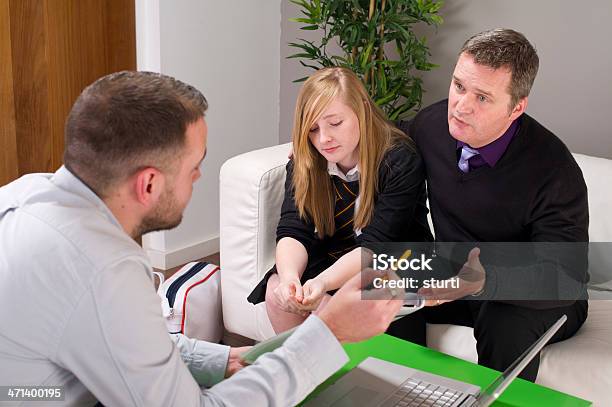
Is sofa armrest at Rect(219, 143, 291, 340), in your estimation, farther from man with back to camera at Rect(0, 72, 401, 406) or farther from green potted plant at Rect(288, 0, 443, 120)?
man with back to camera at Rect(0, 72, 401, 406)

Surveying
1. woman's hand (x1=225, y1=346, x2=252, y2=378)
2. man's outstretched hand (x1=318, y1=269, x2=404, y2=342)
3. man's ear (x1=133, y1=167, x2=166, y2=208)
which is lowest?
woman's hand (x1=225, y1=346, x2=252, y2=378)

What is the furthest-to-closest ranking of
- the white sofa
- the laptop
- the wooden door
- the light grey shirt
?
the wooden door, the white sofa, the laptop, the light grey shirt

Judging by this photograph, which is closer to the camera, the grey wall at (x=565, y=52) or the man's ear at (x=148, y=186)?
the man's ear at (x=148, y=186)

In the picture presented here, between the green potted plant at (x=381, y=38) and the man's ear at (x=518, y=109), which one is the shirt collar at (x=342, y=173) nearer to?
the man's ear at (x=518, y=109)

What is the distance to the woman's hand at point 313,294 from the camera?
7.02 ft

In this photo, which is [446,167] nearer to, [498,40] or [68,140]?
[498,40]

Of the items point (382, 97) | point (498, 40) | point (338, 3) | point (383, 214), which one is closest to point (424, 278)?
point (383, 214)

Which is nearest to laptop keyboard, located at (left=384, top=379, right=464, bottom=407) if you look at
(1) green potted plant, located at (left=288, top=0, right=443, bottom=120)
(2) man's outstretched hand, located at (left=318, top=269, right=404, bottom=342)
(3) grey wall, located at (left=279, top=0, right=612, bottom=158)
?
(2) man's outstretched hand, located at (left=318, top=269, right=404, bottom=342)

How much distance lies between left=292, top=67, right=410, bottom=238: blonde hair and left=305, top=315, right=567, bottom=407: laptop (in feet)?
2.45

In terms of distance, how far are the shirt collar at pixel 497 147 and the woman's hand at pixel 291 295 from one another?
24.1 inches

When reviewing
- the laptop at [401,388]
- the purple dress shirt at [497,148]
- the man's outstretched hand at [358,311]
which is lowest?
the laptop at [401,388]

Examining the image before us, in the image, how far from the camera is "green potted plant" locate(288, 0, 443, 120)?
3.02m

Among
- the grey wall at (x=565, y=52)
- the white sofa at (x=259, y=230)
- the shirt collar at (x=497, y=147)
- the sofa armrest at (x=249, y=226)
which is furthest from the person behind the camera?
the grey wall at (x=565, y=52)

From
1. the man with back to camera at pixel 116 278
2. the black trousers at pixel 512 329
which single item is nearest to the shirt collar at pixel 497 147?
the black trousers at pixel 512 329
